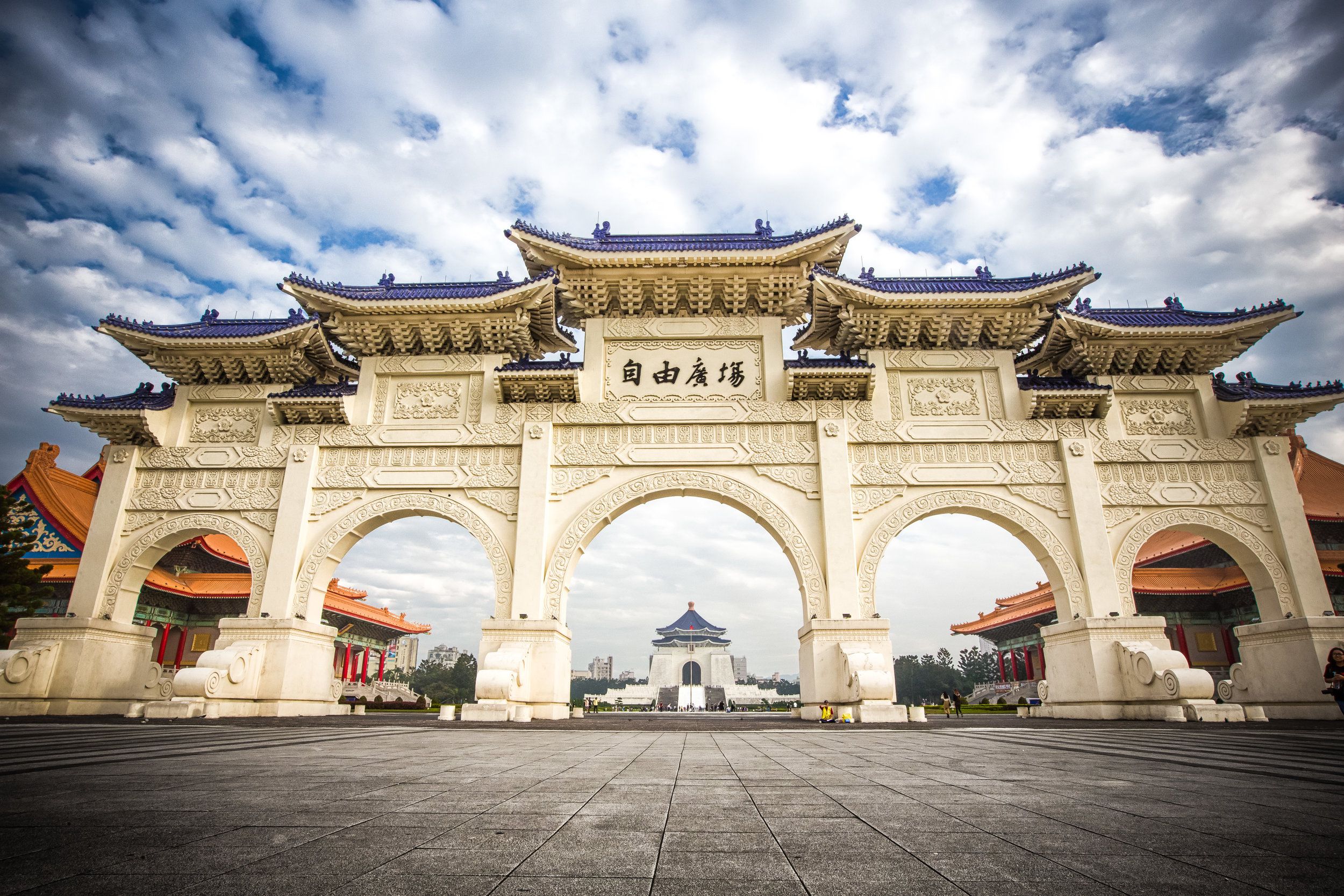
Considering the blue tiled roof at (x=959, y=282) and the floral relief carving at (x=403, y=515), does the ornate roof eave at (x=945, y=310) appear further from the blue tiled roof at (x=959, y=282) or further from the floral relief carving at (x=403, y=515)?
Answer: the floral relief carving at (x=403, y=515)

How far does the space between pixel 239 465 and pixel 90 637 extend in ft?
12.6

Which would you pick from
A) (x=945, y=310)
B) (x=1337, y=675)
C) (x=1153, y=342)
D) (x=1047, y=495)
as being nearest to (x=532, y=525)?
(x=945, y=310)

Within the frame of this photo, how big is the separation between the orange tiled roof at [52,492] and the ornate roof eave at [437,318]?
8.35m

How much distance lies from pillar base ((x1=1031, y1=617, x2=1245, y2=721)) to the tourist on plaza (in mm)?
2710

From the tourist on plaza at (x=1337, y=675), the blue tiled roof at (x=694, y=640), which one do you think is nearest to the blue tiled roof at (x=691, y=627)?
the blue tiled roof at (x=694, y=640)

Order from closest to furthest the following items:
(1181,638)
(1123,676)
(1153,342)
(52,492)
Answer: (1123,676) < (1153,342) < (52,492) < (1181,638)

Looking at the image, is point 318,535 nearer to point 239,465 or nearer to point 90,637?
point 239,465

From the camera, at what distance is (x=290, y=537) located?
513 inches

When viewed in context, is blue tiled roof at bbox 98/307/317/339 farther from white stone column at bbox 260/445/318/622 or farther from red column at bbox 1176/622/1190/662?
red column at bbox 1176/622/1190/662

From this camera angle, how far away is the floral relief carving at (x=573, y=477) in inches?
518

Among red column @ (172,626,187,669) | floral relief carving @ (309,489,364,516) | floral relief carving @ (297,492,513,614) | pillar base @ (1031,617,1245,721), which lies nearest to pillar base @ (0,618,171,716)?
floral relief carving @ (297,492,513,614)

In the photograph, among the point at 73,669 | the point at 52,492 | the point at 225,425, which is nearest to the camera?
the point at 73,669

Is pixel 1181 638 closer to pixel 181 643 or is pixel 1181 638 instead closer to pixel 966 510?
pixel 966 510

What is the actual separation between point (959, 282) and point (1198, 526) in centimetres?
622
